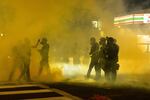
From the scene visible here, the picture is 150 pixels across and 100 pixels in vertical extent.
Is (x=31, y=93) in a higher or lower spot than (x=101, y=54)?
lower

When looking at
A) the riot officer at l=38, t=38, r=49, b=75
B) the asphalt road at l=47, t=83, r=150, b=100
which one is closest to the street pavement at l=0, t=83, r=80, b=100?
the asphalt road at l=47, t=83, r=150, b=100

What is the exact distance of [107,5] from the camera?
15359 millimetres

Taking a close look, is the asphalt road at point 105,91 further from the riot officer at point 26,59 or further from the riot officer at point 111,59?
the riot officer at point 26,59

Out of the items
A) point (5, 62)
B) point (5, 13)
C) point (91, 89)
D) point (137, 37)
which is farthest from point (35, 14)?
point (137, 37)

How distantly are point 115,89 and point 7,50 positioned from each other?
4.55 metres

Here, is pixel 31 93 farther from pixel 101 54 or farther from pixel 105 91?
pixel 101 54

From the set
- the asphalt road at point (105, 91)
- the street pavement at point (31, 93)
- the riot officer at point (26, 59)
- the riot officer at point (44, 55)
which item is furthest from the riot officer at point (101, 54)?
the street pavement at point (31, 93)

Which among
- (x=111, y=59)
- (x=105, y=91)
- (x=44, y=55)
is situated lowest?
(x=105, y=91)

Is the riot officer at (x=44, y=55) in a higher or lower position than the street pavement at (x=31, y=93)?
higher

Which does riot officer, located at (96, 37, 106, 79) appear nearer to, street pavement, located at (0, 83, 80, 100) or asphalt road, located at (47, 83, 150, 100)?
asphalt road, located at (47, 83, 150, 100)

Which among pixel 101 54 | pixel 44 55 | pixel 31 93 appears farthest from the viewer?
pixel 44 55

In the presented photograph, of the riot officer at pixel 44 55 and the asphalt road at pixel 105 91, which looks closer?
the asphalt road at pixel 105 91

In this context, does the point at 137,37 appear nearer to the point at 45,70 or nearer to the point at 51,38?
the point at 51,38

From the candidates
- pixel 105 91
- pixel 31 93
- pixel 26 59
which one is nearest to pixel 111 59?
pixel 105 91
